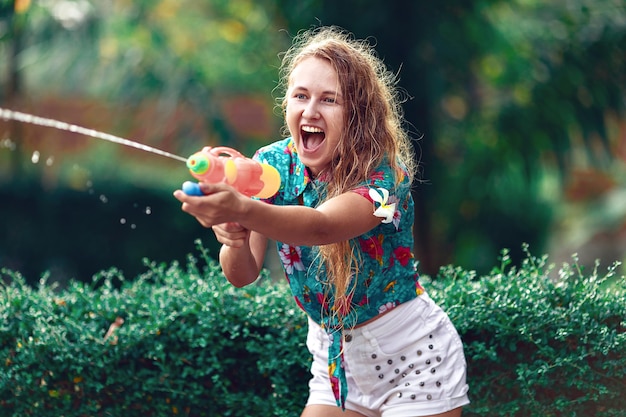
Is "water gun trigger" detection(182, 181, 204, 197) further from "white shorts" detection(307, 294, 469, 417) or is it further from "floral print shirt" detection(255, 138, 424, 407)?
"white shorts" detection(307, 294, 469, 417)

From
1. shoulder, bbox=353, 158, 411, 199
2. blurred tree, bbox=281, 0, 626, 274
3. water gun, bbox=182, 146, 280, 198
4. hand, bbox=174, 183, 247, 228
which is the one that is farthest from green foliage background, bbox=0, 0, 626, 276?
hand, bbox=174, 183, 247, 228

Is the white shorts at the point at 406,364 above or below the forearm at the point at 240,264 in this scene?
below

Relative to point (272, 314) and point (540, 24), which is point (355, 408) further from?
point (540, 24)

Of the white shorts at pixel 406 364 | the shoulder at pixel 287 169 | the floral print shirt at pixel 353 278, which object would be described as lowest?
the white shorts at pixel 406 364

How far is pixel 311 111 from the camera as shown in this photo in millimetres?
2562

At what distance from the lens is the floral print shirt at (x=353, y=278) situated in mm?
2686

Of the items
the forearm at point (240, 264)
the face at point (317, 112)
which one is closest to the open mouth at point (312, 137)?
the face at point (317, 112)

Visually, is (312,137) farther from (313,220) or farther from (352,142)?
(313,220)

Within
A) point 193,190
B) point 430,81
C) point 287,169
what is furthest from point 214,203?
point 430,81

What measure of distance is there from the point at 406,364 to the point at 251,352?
0.84 m

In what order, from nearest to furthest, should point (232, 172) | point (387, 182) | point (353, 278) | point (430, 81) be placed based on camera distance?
point (232, 172) < point (387, 182) < point (353, 278) < point (430, 81)

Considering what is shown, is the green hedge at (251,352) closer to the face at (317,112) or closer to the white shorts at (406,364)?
the white shorts at (406,364)

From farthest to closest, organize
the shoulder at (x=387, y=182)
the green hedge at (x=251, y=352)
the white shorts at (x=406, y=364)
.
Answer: the green hedge at (x=251, y=352) < the white shorts at (x=406, y=364) < the shoulder at (x=387, y=182)

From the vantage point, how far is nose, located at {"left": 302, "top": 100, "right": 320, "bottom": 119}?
8.41 feet
